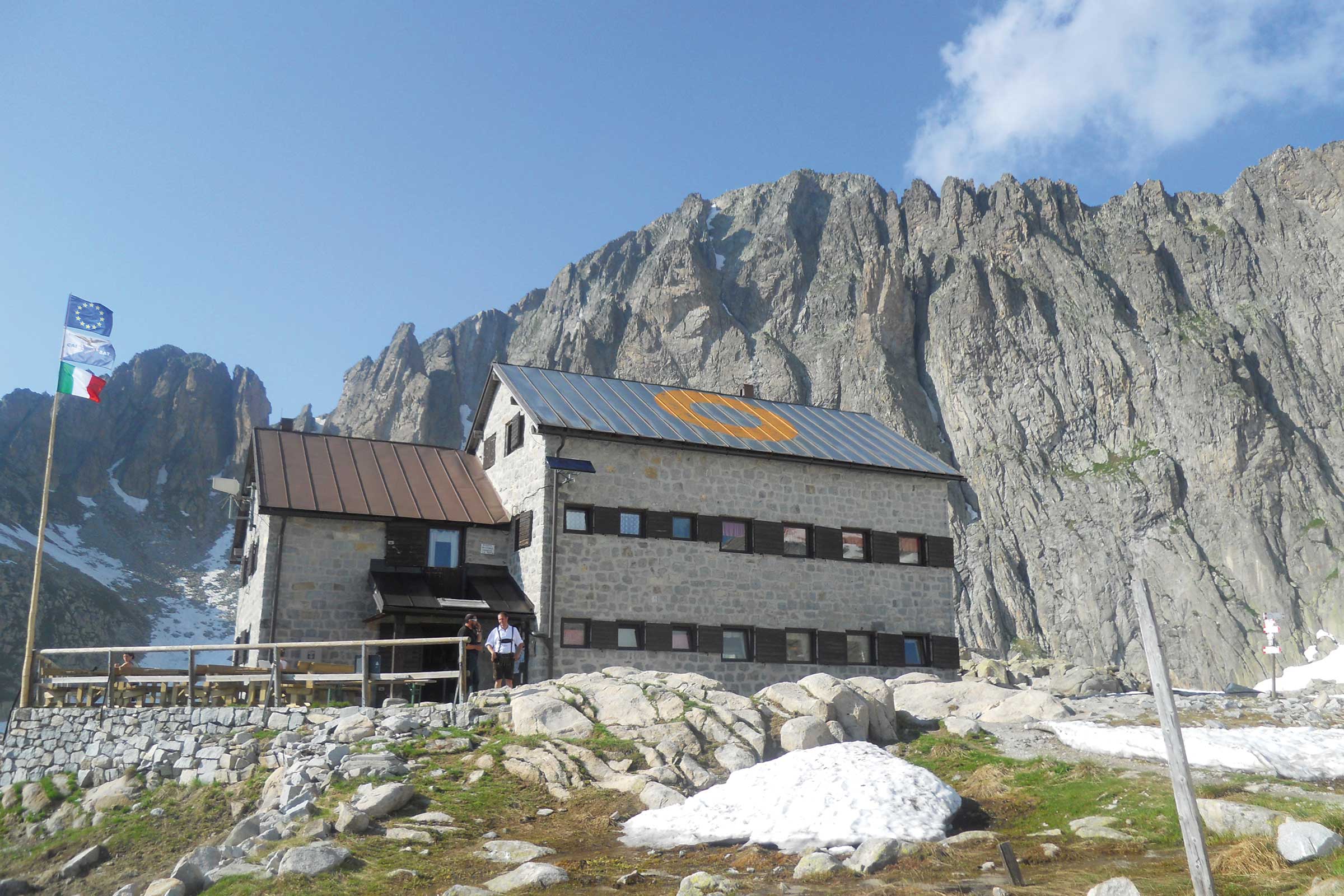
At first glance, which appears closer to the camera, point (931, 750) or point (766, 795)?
point (766, 795)

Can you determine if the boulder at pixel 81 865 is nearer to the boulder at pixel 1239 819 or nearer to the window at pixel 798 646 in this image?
the boulder at pixel 1239 819

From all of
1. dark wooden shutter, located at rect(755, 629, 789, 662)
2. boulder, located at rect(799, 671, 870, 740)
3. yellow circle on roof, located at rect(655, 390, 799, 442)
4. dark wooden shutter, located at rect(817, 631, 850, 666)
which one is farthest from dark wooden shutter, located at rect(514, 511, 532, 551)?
boulder, located at rect(799, 671, 870, 740)

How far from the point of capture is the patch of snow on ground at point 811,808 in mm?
11609

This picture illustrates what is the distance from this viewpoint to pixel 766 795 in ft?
41.9

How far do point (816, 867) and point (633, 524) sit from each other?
16.9m

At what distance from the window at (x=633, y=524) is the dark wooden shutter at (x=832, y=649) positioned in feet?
19.5

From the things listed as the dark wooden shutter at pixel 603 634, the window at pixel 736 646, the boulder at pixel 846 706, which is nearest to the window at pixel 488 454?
the dark wooden shutter at pixel 603 634

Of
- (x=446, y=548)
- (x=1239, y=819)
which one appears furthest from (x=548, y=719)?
(x=446, y=548)

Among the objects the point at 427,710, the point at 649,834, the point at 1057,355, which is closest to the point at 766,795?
the point at 649,834

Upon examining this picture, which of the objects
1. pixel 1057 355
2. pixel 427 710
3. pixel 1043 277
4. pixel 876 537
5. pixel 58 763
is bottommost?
pixel 58 763

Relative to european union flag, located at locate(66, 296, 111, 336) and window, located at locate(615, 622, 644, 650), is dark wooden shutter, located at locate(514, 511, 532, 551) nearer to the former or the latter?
window, located at locate(615, 622, 644, 650)

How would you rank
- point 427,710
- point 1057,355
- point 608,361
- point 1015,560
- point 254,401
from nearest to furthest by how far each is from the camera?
1. point 427,710
2. point 1015,560
3. point 1057,355
4. point 608,361
5. point 254,401

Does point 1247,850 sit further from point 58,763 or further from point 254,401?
point 254,401

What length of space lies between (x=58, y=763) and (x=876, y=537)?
21382 millimetres
